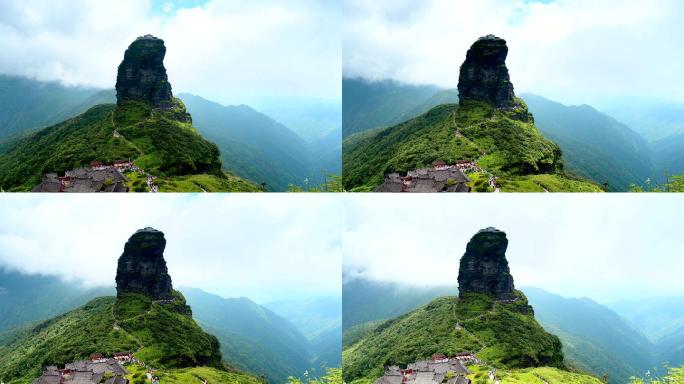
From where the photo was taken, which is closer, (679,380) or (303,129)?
(679,380)

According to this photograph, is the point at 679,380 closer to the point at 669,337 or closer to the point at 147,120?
the point at 669,337

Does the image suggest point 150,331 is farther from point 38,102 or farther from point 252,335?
point 38,102

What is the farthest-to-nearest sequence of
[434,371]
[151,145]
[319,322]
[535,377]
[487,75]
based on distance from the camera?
[487,75], [151,145], [319,322], [535,377], [434,371]

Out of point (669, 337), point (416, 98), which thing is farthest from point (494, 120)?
point (669, 337)

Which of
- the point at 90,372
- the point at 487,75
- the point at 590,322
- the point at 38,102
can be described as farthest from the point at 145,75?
the point at 590,322

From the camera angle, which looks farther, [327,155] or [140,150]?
[140,150]

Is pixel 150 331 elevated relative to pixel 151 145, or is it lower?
lower

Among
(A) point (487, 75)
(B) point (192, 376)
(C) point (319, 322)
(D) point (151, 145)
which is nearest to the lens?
(B) point (192, 376)
